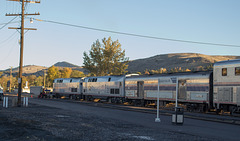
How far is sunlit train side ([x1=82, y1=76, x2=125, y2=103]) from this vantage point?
1604 inches

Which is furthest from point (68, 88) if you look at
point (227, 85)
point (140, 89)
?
point (227, 85)

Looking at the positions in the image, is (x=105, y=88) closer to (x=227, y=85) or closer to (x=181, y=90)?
(x=181, y=90)

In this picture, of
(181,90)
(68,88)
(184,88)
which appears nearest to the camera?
(184,88)

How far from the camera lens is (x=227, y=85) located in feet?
79.6

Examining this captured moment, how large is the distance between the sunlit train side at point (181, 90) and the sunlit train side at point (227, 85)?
47.4 inches

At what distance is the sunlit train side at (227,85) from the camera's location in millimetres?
23594

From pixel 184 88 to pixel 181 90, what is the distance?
1.51 ft

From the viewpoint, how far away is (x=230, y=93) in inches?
945

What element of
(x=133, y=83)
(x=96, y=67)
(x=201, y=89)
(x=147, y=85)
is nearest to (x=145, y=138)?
(x=201, y=89)

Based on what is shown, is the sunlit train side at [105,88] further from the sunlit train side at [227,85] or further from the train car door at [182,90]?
the sunlit train side at [227,85]

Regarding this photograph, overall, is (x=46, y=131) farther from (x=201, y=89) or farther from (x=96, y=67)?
(x=96, y=67)

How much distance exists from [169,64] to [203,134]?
18359 centimetres

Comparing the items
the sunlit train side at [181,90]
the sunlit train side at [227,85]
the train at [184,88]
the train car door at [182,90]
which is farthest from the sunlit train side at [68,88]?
the sunlit train side at [227,85]

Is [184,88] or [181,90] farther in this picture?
[181,90]
